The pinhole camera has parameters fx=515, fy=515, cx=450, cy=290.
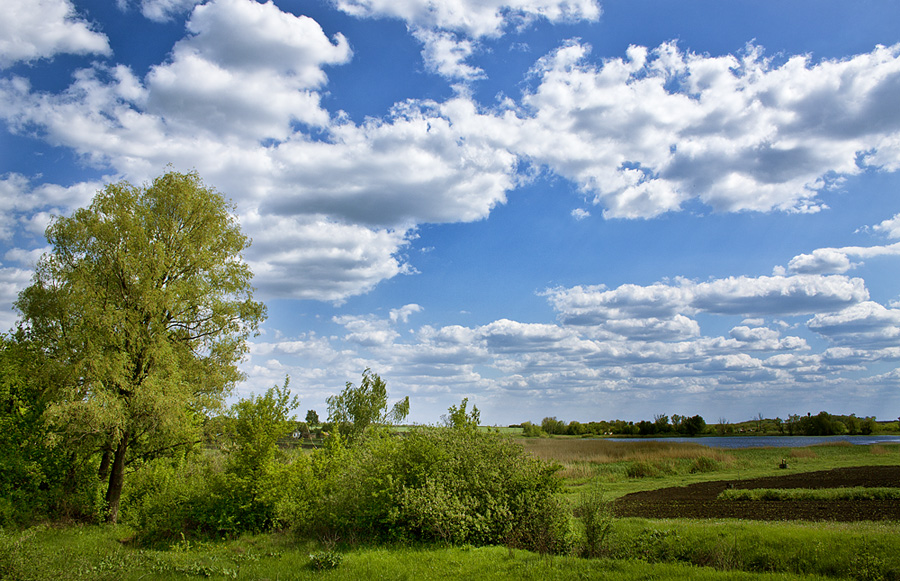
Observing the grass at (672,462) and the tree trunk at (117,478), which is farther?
the grass at (672,462)

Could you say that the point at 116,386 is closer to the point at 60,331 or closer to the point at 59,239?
the point at 60,331

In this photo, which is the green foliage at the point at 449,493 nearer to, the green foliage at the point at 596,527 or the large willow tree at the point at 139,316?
the green foliage at the point at 596,527

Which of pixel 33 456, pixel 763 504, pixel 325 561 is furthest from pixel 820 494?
pixel 33 456

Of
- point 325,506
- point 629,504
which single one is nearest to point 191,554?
point 325,506

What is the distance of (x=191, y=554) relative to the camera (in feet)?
41.5

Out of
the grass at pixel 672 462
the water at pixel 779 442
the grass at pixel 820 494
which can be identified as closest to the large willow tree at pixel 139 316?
the grass at pixel 672 462

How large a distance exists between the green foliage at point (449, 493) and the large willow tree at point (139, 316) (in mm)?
8553

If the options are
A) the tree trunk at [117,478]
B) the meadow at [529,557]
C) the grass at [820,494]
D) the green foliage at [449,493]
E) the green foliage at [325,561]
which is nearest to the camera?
the meadow at [529,557]

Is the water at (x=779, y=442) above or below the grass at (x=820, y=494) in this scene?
below

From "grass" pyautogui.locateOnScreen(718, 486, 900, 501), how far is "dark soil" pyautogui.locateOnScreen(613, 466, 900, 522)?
2.76ft

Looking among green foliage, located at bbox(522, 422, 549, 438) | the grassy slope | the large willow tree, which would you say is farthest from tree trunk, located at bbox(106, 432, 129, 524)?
green foliage, located at bbox(522, 422, 549, 438)

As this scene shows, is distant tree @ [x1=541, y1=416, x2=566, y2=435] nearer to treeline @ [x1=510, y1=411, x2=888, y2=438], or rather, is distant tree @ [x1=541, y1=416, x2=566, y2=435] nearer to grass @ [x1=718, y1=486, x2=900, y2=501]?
treeline @ [x1=510, y1=411, x2=888, y2=438]

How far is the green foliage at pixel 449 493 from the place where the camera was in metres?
12.6

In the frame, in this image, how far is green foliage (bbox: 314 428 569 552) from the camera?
12.6 meters
